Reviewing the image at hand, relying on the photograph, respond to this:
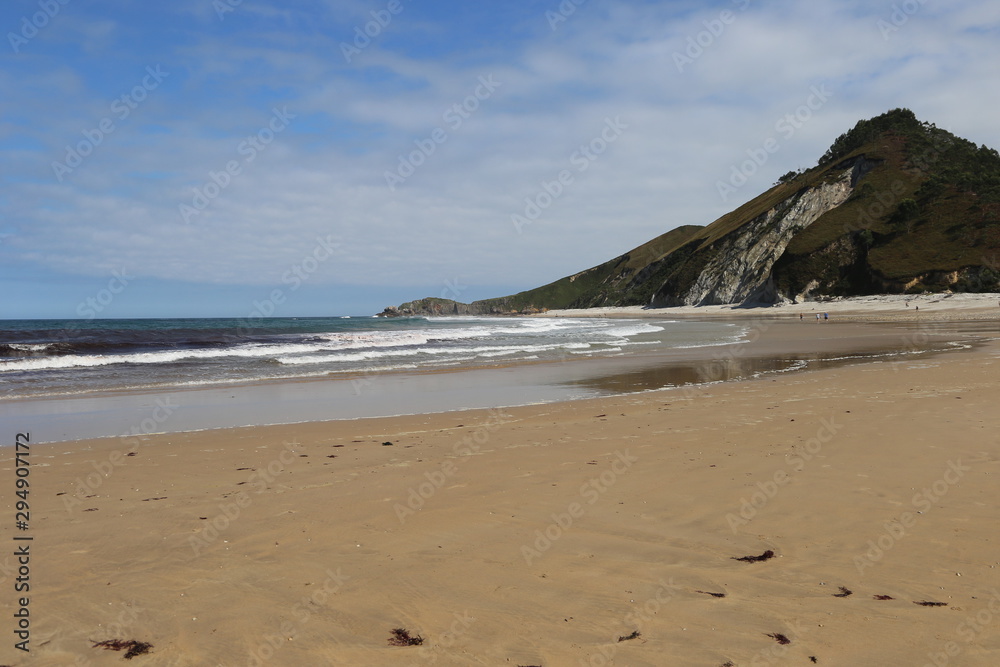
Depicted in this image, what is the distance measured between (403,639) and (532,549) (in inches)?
55.5

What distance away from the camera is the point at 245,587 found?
12.7 feet

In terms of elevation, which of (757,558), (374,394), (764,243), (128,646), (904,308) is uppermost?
(764,243)

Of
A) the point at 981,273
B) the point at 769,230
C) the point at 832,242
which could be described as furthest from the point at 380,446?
the point at 769,230

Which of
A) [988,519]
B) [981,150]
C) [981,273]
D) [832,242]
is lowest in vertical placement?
[988,519]

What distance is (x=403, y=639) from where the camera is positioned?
325 centimetres

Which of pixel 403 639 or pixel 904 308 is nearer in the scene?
pixel 403 639

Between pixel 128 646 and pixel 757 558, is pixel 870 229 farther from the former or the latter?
pixel 128 646

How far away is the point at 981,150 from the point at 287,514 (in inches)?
4251

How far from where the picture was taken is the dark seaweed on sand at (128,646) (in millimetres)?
3152

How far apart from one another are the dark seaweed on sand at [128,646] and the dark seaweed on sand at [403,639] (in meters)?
1.36

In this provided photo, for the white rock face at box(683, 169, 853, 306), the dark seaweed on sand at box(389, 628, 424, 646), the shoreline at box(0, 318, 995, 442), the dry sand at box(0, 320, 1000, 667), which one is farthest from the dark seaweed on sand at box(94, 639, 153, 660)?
the white rock face at box(683, 169, 853, 306)

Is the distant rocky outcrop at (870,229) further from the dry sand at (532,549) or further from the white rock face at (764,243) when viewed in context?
the dry sand at (532,549)

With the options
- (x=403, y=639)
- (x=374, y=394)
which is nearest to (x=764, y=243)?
(x=374, y=394)

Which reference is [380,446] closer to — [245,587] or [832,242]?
[245,587]
